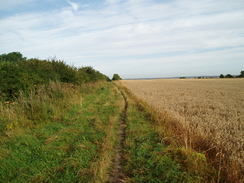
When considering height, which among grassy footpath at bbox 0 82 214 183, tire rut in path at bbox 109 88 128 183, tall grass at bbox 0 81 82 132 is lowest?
tire rut in path at bbox 109 88 128 183

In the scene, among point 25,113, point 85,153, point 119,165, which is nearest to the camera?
point 119,165

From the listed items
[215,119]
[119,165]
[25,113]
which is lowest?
[119,165]

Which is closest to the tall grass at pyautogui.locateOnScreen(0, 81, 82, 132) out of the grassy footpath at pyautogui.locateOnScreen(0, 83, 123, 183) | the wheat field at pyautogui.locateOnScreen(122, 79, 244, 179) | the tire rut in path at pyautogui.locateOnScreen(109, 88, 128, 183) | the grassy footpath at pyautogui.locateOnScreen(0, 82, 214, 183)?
the grassy footpath at pyautogui.locateOnScreen(0, 82, 214, 183)

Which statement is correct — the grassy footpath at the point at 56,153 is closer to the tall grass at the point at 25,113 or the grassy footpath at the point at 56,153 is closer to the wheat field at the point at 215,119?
the tall grass at the point at 25,113

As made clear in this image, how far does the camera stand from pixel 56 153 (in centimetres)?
403

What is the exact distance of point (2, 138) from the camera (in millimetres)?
4734

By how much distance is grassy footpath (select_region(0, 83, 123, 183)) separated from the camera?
3152 millimetres

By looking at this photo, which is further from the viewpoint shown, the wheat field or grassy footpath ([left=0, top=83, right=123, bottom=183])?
the wheat field

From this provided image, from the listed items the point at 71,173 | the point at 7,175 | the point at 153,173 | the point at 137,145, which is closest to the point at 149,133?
the point at 137,145

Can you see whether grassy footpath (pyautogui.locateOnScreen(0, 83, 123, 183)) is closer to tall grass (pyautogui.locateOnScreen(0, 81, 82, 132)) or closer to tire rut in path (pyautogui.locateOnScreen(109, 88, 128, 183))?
tire rut in path (pyautogui.locateOnScreen(109, 88, 128, 183))

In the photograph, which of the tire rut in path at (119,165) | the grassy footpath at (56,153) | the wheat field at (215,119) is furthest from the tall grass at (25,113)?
the wheat field at (215,119)

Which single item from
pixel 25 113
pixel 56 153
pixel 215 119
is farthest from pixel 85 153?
pixel 215 119

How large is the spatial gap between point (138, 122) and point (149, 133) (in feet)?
4.33

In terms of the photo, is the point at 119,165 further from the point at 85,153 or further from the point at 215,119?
the point at 215,119
